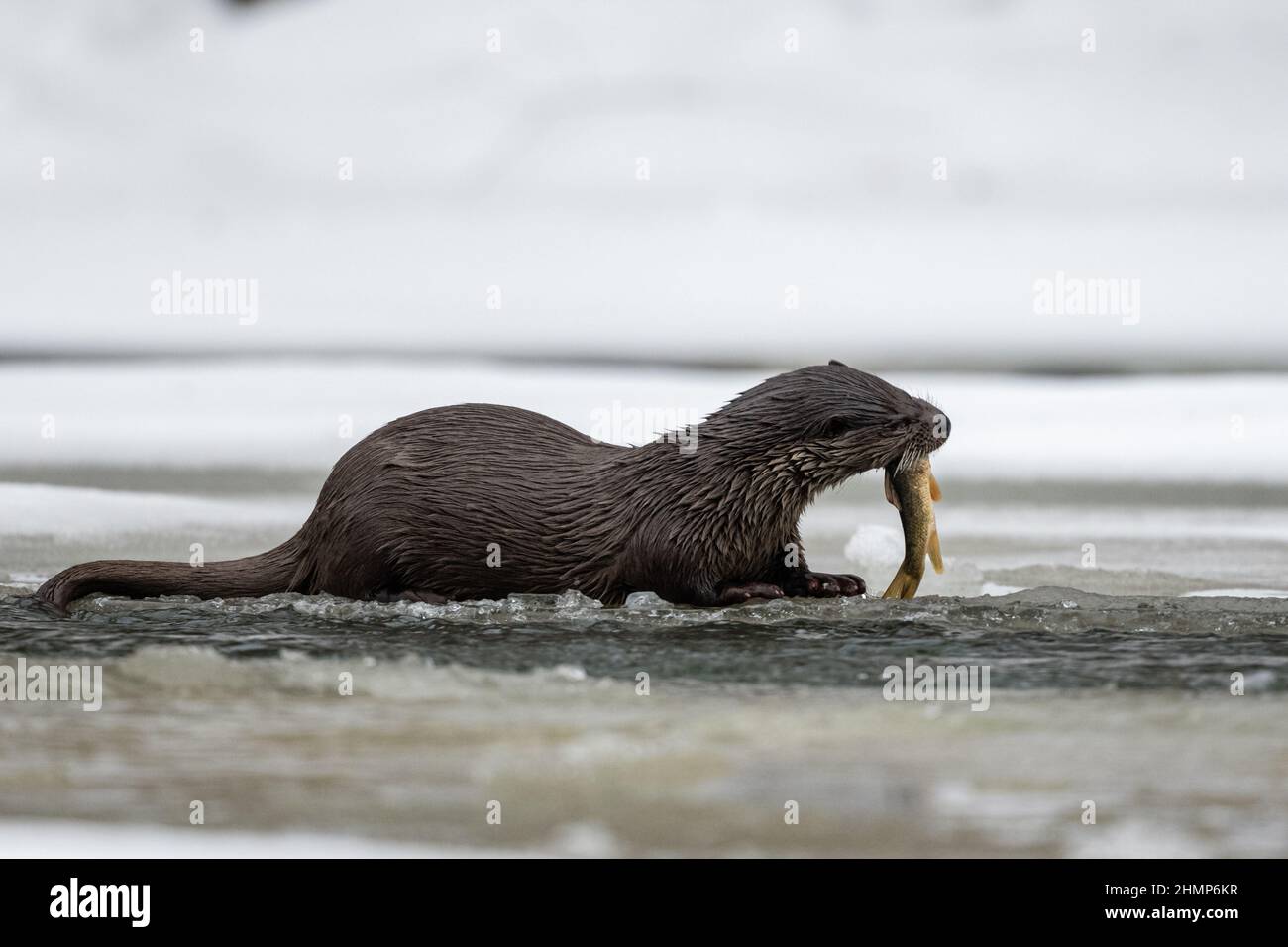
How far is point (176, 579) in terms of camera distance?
5586 millimetres

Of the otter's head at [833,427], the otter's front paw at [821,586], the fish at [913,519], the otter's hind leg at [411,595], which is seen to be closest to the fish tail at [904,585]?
the fish at [913,519]

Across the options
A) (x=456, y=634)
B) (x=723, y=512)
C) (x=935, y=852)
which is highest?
(x=723, y=512)

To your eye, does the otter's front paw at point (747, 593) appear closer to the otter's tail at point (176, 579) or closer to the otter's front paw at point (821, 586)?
the otter's front paw at point (821, 586)

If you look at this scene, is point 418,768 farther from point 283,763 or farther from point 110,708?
point 110,708

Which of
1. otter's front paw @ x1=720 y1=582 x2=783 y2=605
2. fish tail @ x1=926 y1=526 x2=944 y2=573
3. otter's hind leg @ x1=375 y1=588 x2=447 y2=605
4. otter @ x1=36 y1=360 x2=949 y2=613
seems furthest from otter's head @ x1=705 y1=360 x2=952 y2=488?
otter's hind leg @ x1=375 y1=588 x2=447 y2=605

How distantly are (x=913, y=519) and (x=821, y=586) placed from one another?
0.38m

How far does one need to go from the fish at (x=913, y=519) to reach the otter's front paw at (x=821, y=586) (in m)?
0.14

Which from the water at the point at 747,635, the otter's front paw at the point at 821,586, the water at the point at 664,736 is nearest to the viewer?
the water at the point at 664,736

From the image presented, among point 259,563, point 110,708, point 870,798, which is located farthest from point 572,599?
point 870,798

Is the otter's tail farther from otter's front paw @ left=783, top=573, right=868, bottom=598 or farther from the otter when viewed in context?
otter's front paw @ left=783, top=573, right=868, bottom=598

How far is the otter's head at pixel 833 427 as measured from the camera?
18.0ft

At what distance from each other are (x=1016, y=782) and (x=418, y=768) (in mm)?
1191

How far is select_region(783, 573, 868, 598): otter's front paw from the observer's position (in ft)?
18.3

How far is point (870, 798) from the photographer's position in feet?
10.3
